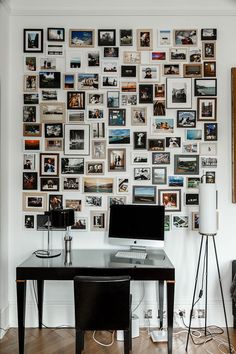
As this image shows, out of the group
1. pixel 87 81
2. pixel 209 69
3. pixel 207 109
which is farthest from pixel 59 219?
pixel 209 69

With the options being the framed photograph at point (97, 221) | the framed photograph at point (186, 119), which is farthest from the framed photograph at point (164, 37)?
the framed photograph at point (97, 221)

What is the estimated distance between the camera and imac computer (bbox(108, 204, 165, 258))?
9.17 feet

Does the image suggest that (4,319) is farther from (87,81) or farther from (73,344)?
(87,81)

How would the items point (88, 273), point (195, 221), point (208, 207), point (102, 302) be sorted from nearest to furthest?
point (102, 302) < point (88, 273) < point (208, 207) < point (195, 221)

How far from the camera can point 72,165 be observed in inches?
120

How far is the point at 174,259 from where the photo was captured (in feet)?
10.0

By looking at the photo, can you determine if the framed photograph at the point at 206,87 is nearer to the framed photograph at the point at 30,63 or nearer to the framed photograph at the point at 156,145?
the framed photograph at the point at 156,145

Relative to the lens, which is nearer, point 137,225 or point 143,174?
point 137,225

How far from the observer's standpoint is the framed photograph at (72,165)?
3.05 metres

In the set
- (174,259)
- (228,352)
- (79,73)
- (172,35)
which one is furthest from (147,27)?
(228,352)

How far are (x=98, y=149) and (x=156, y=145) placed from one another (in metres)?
0.57

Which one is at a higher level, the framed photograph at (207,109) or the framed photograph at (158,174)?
the framed photograph at (207,109)

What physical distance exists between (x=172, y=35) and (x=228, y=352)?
115 inches

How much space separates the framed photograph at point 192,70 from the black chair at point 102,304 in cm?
204
